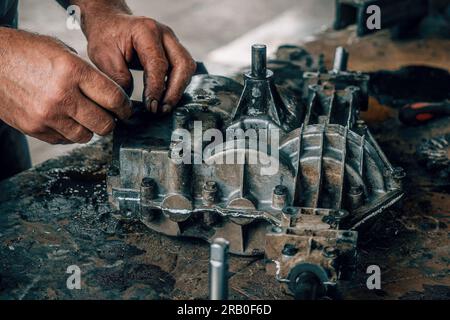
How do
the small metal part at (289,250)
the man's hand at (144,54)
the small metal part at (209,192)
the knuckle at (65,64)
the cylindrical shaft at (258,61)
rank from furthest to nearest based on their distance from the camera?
the man's hand at (144,54) < the cylindrical shaft at (258,61) < the small metal part at (209,192) < the knuckle at (65,64) < the small metal part at (289,250)

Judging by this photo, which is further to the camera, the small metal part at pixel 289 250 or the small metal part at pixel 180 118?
the small metal part at pixel 180 118

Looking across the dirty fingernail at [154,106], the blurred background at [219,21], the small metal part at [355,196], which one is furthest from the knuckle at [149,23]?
the blurred background at [219,21]

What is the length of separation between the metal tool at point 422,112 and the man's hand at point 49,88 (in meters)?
1.35

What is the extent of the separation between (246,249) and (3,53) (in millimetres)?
866

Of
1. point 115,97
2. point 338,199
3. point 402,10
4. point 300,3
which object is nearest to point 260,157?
point 338,199

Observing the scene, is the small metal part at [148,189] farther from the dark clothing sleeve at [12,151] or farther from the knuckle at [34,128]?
the dark clothing sleeve at [12,151]

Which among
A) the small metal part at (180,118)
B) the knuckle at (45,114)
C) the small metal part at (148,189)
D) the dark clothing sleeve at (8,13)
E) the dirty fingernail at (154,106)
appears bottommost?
the small metal part at (148,189)

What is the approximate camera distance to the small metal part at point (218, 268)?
1.34 m

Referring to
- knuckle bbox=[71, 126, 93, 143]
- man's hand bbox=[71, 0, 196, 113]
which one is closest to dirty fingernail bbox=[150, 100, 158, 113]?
man's hand bbox=[71, 0, 196, 113]

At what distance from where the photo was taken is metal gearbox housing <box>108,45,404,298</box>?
5.76 ft

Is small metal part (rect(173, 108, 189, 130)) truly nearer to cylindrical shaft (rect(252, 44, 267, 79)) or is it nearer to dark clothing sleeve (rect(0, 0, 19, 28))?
cylindrical shaft (rect(252, 44, 267, 79))

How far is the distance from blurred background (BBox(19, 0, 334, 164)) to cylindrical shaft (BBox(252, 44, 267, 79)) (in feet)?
8.94

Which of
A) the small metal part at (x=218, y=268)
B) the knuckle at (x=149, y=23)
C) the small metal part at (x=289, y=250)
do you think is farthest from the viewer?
the knuckle at (x=149, y=23)

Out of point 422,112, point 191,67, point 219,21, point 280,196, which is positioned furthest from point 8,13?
point 219,21
